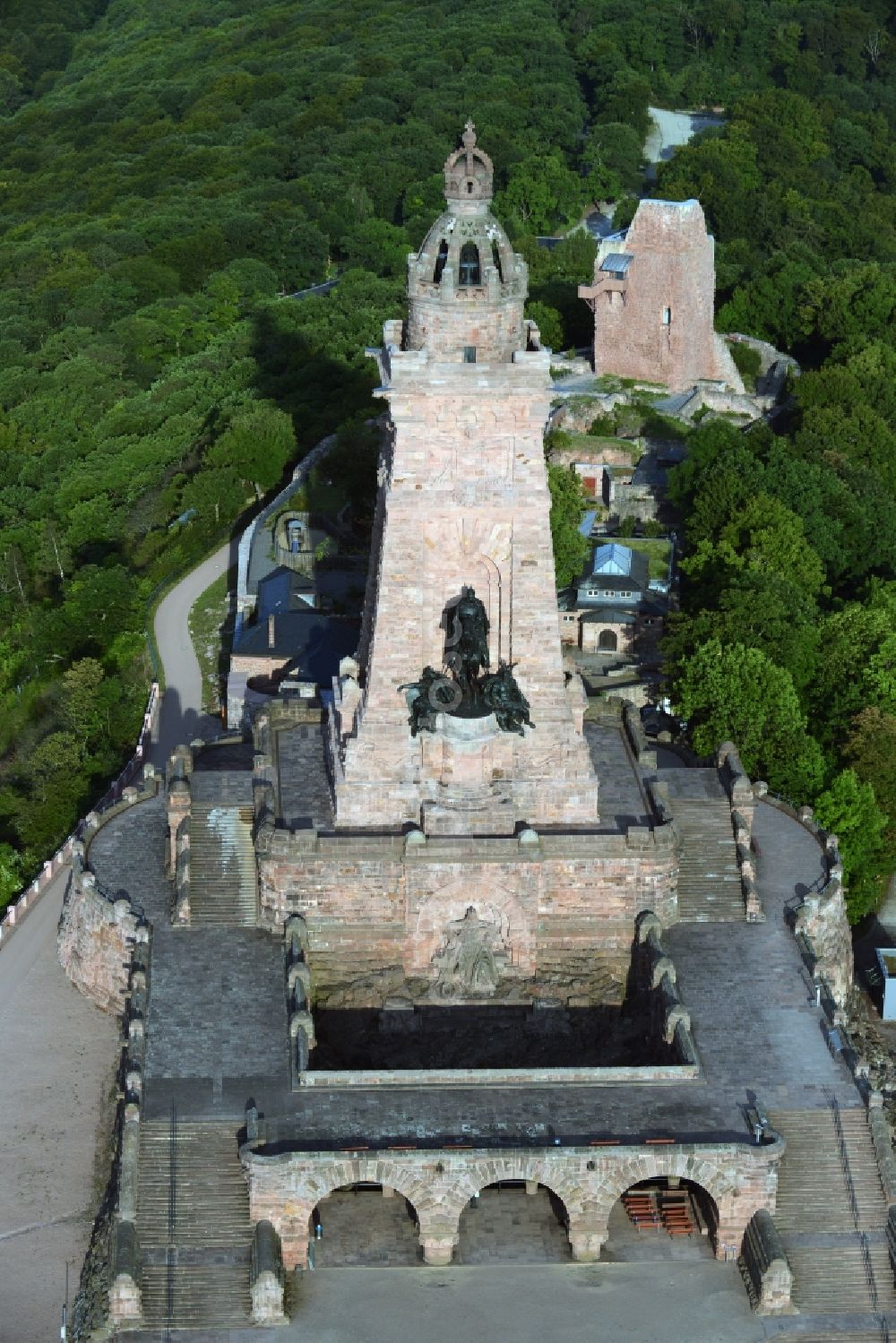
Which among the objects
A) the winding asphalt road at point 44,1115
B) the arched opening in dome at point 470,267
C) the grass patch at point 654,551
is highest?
the arched opening in dome at point 470,267

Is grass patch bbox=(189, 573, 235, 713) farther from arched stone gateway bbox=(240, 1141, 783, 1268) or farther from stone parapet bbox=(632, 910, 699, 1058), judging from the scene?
arched stone gateway bbox=(240, 1141, 783, 1268)

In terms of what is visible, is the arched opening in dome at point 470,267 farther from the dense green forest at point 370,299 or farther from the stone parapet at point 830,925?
the dense green forest at point 370,299

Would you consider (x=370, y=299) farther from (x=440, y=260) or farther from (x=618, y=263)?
(x=440, y=260)

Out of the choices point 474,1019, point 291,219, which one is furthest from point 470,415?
point 291,219

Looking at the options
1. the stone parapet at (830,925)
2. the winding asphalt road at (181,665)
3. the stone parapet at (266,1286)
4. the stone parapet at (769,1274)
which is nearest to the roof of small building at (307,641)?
the winding asphalt road at (181,665)

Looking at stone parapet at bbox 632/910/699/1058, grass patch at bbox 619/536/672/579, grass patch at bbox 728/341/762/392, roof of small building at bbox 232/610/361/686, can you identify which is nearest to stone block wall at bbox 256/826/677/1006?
stone parapet at bbox 632/910/699/1058

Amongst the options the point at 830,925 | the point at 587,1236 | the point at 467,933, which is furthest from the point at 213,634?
the point at 587,1236
